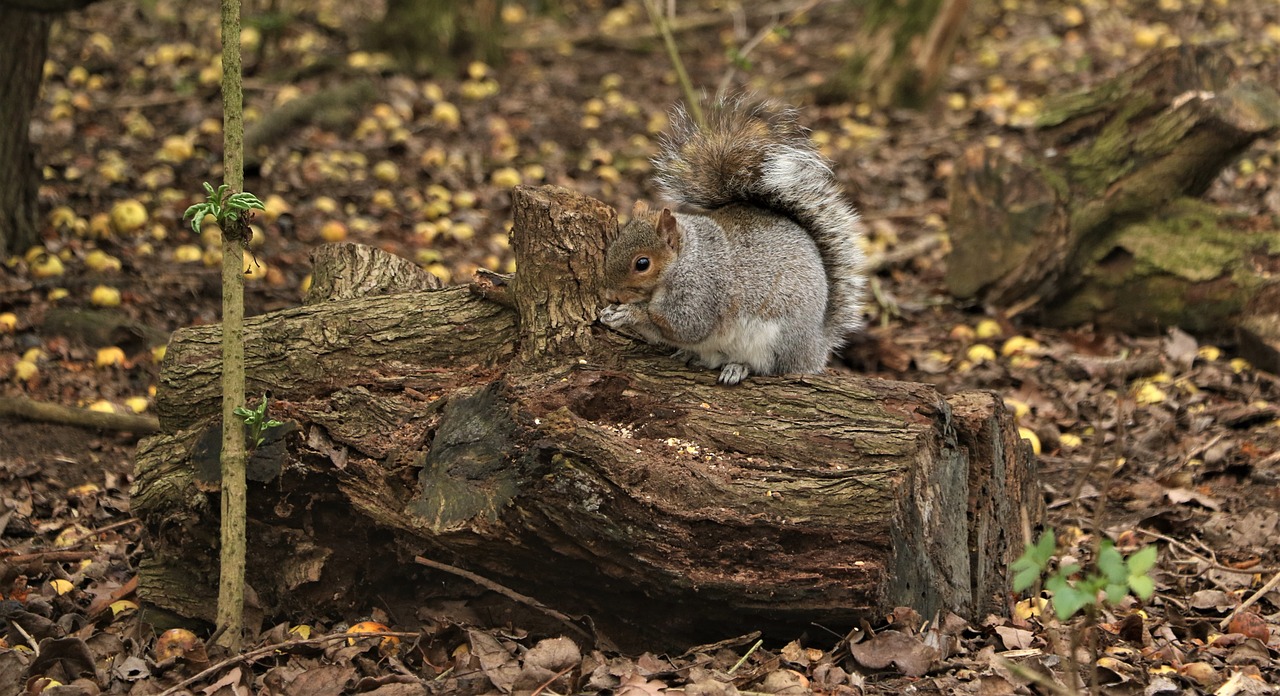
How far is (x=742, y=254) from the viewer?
3.93 m

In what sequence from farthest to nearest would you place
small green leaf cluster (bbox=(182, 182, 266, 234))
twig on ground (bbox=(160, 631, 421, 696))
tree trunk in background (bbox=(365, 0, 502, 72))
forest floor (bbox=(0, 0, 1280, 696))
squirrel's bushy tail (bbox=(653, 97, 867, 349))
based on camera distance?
tree trunk in background (bbox=(365, 0, 502, 72)) → squirrel's bushy tail (bbox=(653, 97, 867, 349)) → forest floor (bbox=(0, 0, 1280, 696)) → twig on ground (bbox=(160, 631, 421, 696)) → small green leaf cluster (bbox=(182, 182, 266, 234))

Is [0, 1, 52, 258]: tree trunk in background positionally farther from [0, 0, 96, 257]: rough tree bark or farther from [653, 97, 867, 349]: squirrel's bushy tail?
[653, 97, 867, 349]: squirrel's bushy tail

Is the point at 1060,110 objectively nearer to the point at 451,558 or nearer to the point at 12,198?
the point at 451,558

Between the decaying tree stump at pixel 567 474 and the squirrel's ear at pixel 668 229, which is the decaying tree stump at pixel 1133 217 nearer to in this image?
the decaying tree stump at pixel 567 474

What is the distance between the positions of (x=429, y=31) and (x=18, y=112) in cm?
402

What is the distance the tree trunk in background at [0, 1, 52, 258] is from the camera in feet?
18.2

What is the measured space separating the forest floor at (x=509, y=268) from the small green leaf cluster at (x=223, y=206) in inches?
47.9

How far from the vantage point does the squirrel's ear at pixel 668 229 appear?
12.3 feet

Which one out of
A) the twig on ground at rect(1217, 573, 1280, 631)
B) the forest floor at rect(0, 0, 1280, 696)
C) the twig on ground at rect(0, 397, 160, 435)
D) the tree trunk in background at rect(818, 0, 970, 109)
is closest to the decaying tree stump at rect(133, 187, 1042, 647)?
the forest floor at rect(0, 0, 1280, 696)

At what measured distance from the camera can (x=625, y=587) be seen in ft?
10.8

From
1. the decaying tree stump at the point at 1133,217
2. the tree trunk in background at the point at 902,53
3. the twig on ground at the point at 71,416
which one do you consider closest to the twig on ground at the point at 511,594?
the twig on ground at the point at 71,416

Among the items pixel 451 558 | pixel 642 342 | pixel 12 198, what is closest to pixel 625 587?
pixel 451 558

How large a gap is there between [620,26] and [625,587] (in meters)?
8.57

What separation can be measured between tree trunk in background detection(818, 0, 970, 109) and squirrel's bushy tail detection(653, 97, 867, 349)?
545 cm
